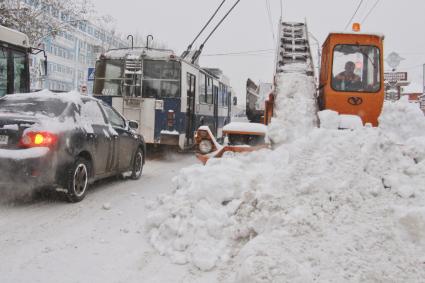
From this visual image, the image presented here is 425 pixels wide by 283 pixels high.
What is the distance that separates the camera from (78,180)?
7.55m

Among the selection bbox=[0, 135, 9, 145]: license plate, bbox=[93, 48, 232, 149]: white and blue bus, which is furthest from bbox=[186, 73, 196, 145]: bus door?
bbox=[0, 135, 9, 145]: license plate

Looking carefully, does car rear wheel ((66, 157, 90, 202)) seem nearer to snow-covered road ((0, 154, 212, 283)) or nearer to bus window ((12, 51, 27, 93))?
snow-covered road ((0, 154, 212, 283))

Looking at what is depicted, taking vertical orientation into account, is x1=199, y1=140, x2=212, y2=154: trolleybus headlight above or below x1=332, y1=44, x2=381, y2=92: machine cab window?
below

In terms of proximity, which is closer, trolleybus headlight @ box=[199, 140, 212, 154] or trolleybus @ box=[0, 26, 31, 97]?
trolleybus headlight @ box=[199, 140, 212, 154]

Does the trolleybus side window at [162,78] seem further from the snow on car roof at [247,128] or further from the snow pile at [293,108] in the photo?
the snow on car roof at [247,128]

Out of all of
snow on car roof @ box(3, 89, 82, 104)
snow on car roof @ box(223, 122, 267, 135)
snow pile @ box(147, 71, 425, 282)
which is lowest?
snow pile @ box(147, 71, 425, 282)

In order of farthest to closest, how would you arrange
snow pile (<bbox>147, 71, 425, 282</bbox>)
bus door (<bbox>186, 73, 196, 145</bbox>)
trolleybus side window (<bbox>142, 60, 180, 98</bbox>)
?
bus door (<bbox>186, 73, 196, 145</bbox>) < trolleybus side window (<bbox>142, 60, 180, 98</bbox>) < snow pile (<bbox>147, 71, 425, 282</bbox>)

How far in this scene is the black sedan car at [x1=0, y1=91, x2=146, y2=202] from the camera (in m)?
6.77

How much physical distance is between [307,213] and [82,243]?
2527 millimetres

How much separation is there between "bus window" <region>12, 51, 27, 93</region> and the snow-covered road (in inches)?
192

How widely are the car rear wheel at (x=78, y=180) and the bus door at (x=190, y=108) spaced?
754cm

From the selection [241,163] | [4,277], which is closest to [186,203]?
[241,163]

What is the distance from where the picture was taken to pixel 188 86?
14898 mm

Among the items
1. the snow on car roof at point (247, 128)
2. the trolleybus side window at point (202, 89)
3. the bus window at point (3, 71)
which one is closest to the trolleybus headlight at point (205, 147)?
the snow on car roof at point (247, 128)
